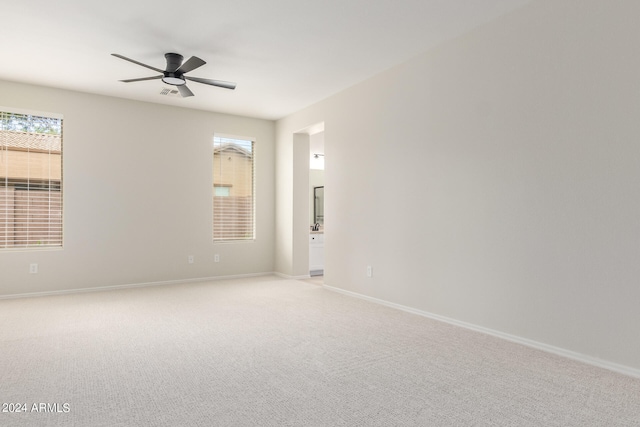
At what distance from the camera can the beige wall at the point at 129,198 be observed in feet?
17.4

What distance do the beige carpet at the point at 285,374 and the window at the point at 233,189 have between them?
2.62 metres

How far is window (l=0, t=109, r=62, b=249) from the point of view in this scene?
200 inches

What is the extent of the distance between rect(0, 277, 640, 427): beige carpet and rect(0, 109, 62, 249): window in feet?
4.48

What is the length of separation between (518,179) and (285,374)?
2.40 metres

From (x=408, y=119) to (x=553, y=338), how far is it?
2532 millimetres

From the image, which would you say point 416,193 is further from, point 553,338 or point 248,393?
point 248,393

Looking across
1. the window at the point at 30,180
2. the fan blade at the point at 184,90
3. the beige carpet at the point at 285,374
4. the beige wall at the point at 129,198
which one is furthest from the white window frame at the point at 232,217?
the beige carpet at the point at 285,374

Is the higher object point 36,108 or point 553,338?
point 36,108

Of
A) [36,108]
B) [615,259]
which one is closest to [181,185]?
[36,108]

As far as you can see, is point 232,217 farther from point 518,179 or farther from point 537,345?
point 537,345

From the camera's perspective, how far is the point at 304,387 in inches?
94.9

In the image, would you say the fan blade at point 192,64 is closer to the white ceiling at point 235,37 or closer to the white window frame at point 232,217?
the white ceiling at point 235,37

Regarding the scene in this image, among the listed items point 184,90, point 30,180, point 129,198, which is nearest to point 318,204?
point 129,198

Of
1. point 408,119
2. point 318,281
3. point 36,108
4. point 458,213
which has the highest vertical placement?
point 36,108
